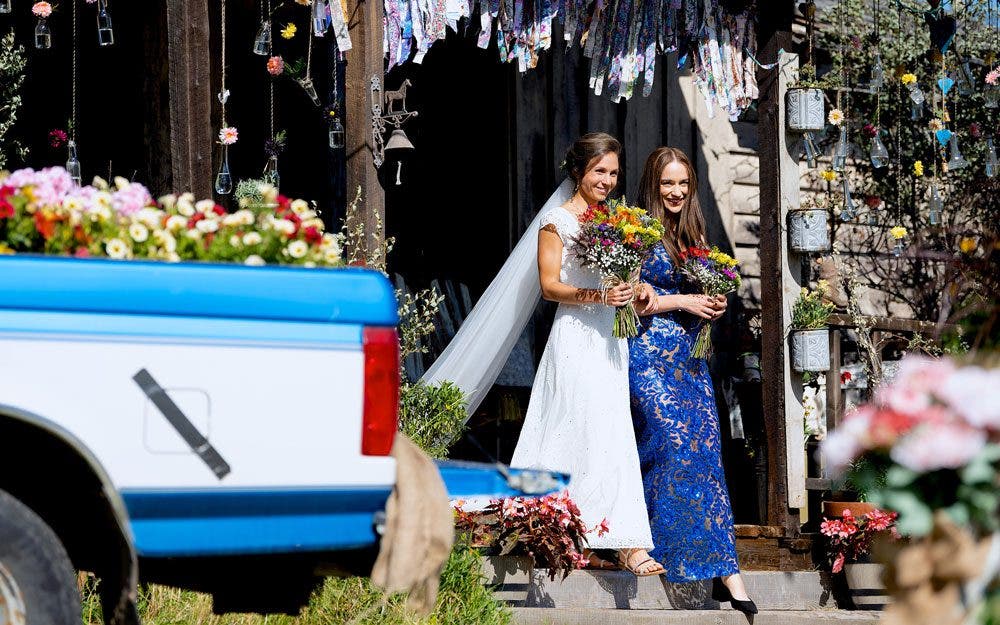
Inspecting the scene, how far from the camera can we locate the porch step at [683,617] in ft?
21.7

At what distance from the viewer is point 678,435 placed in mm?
6977

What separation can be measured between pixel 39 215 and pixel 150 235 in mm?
313

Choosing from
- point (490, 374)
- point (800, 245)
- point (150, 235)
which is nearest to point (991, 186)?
point (800, 245)

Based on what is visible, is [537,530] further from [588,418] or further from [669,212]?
[669,212]

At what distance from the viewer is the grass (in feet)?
18.3

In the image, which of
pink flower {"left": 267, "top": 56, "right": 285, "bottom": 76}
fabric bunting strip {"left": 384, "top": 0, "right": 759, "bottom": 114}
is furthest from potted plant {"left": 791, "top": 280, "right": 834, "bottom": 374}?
pink flower {"left": 267, "top": 56, "right": 285, "bottom": 76}

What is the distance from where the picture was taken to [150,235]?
397 centimetres

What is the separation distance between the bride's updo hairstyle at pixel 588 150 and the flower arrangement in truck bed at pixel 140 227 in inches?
132

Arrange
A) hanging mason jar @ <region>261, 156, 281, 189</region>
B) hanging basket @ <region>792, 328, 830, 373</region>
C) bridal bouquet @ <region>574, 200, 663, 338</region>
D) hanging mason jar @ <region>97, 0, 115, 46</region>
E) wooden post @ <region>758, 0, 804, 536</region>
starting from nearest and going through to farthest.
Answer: hanging mason jar @ <region>97, 0, 115, 46</region>, bridal bouquet @ <region>574, 200, 663, 338</region>, hanging mason jar @ <region>261, 156, 281, 189</region>, hanging basket @ <region>792, 328, 830, 373</region>, wooden post @ <region>758, 0, 804, 536</region>

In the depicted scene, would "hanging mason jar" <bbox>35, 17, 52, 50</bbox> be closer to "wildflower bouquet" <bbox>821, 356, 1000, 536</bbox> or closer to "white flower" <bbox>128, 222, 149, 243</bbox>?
"white flower" <bbox>128, 222, 149, 243</bbox>

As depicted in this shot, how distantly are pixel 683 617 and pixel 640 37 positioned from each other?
3.24 metres

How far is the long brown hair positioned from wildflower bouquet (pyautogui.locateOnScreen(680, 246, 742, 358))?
0.50ft

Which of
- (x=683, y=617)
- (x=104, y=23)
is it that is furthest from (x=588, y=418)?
(x=104, y=23)

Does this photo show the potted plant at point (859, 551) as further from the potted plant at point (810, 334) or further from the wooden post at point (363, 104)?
the wooden post at point (363, 104)
